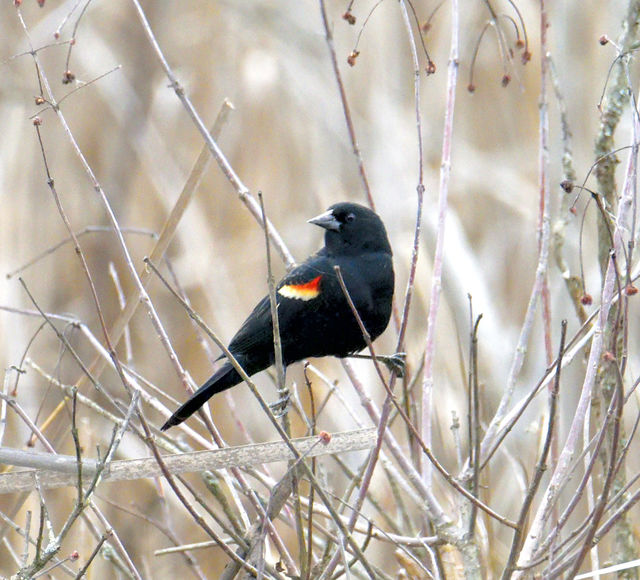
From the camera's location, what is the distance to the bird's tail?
73.0 inches

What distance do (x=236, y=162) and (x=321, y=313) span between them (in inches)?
84.7

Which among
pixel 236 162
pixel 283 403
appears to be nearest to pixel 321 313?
pixel 283 403

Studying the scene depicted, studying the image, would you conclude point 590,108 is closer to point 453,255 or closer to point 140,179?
point 453,255

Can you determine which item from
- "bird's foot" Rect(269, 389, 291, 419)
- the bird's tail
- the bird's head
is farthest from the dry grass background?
"bird's foot" Rect(269, 389, 291, 419)

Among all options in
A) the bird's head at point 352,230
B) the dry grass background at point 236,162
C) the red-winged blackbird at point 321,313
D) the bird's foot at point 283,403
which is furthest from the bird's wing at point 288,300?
the dry grass background at point 236,162

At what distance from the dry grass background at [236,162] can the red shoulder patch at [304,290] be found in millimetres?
1247

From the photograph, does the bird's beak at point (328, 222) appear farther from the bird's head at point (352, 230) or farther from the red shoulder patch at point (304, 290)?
the red shoulder patch at point (304, 290)

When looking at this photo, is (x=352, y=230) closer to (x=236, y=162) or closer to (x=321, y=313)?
(x=321, y=313)

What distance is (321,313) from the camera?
219 cm

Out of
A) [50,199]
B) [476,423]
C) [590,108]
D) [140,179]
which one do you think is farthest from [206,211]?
[476,423]

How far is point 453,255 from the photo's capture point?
11.2 feet

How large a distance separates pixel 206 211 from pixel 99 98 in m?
0.76

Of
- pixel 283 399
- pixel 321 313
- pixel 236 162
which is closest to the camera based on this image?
pixel 283 399

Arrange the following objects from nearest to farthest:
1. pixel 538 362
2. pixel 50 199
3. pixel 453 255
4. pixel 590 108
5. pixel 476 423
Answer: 1. pixel 476 423
2. pixel 538 362
3. pixel 453 255
4. pixel 590 108
5. pixel 50 199
